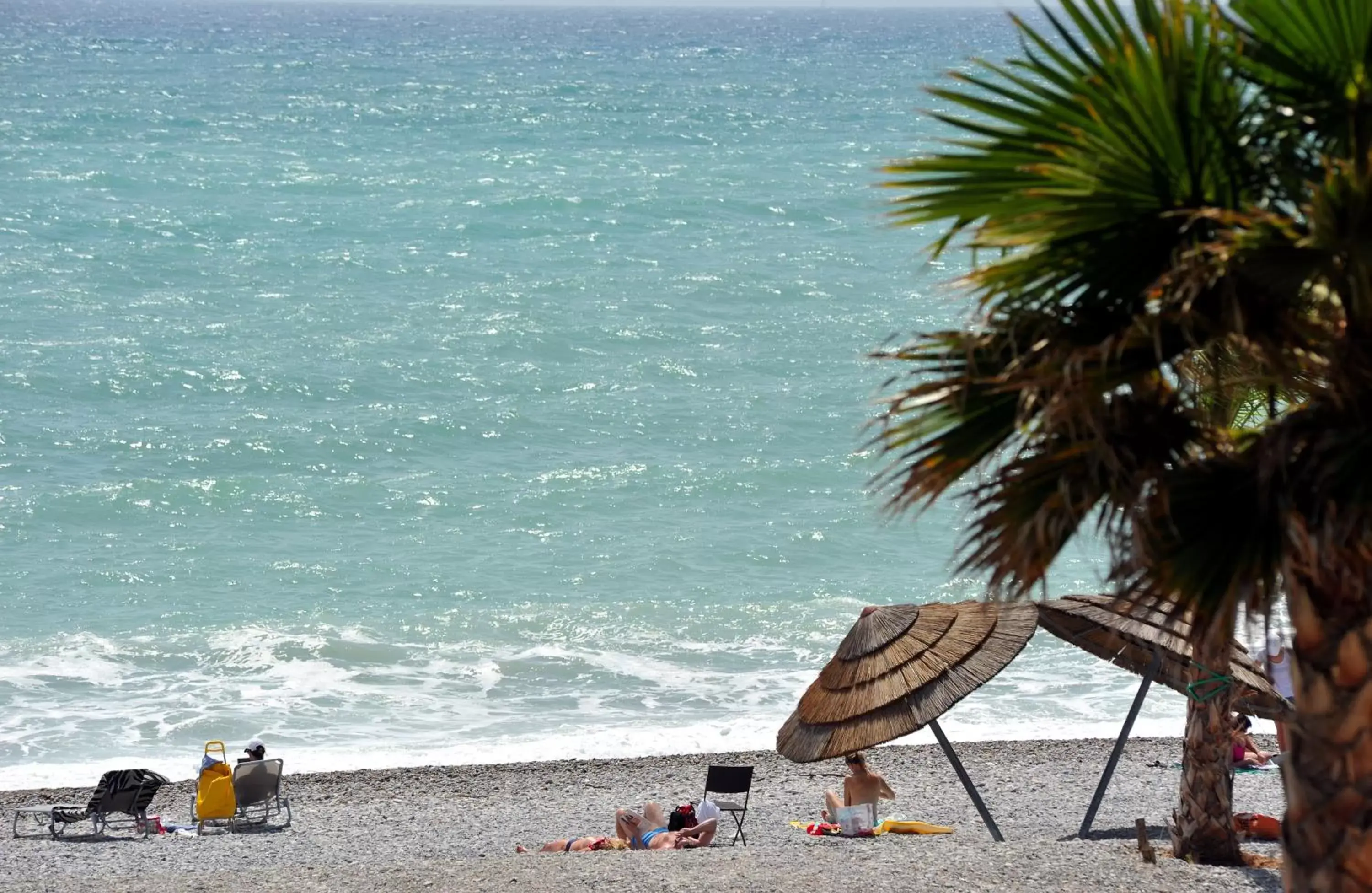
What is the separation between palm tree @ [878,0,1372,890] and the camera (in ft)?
12.2

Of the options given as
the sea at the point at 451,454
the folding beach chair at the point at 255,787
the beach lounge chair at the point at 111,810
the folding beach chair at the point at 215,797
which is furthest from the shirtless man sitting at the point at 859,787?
the beach lounge chair at the point at 111,810

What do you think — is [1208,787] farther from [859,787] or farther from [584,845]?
[584,845]

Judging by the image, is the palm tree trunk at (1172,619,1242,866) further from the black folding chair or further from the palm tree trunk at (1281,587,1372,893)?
the palm tree trunk at (1281,587,1372,893)


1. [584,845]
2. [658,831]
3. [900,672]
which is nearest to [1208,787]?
[900,672]

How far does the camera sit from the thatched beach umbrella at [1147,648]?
27.3 ft

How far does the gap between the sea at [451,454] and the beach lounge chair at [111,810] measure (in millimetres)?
1759

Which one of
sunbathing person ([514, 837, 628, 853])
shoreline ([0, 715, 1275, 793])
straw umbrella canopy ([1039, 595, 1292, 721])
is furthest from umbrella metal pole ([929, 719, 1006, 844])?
shoreline ([0, 715, 1275, 793])

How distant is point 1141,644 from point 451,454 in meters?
17.8

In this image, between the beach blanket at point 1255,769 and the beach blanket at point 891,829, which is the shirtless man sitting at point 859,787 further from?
the beach blanket at point 1255,769

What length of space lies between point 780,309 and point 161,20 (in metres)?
156

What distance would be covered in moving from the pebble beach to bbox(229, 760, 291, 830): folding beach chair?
0.24 metres

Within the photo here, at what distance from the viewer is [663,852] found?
28.1ft

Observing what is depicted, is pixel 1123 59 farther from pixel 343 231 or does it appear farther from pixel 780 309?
pixel 343 231

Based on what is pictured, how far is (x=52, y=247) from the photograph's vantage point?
3888cm
